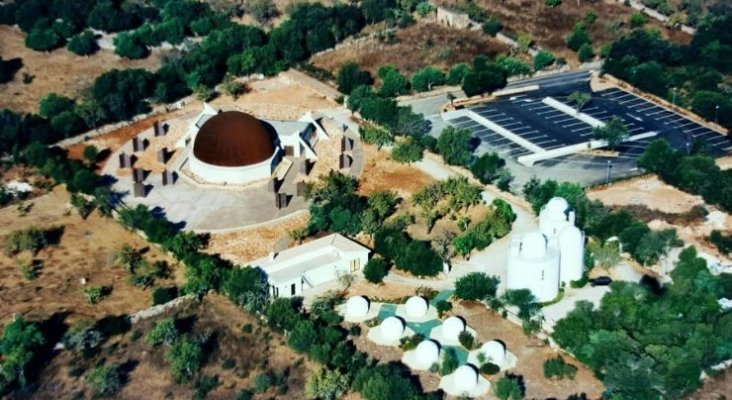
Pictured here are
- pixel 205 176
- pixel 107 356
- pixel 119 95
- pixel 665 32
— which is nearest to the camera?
pixel 107 356

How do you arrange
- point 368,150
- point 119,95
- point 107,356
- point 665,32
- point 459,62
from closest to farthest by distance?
1. point 107,356
2. point 368,150
3. point 119,95
4. point 459,62
5. point 665,32

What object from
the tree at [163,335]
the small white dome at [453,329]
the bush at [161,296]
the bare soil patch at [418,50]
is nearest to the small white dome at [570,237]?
the small white dome at [453,329]

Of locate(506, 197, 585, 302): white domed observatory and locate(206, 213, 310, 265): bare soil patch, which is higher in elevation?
locate(506, 197, 585, 302): white domed observatory

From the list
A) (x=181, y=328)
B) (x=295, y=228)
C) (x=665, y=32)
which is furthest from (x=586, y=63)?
(x=181, y=328)

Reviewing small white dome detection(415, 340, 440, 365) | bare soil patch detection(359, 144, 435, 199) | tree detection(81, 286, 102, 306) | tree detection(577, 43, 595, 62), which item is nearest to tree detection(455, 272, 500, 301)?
small white dome detection(415, 340, 440, 365)

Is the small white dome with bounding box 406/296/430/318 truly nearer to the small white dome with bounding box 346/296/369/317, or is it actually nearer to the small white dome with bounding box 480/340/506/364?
the small white dome with bounding box 346/296/369/317

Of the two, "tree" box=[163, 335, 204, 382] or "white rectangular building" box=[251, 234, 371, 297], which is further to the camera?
"white rectangular building" box=[251, 234, 371, 297]

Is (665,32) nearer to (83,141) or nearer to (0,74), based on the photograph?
(83,141)

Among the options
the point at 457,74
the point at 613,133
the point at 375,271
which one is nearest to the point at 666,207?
the point at 613,133
